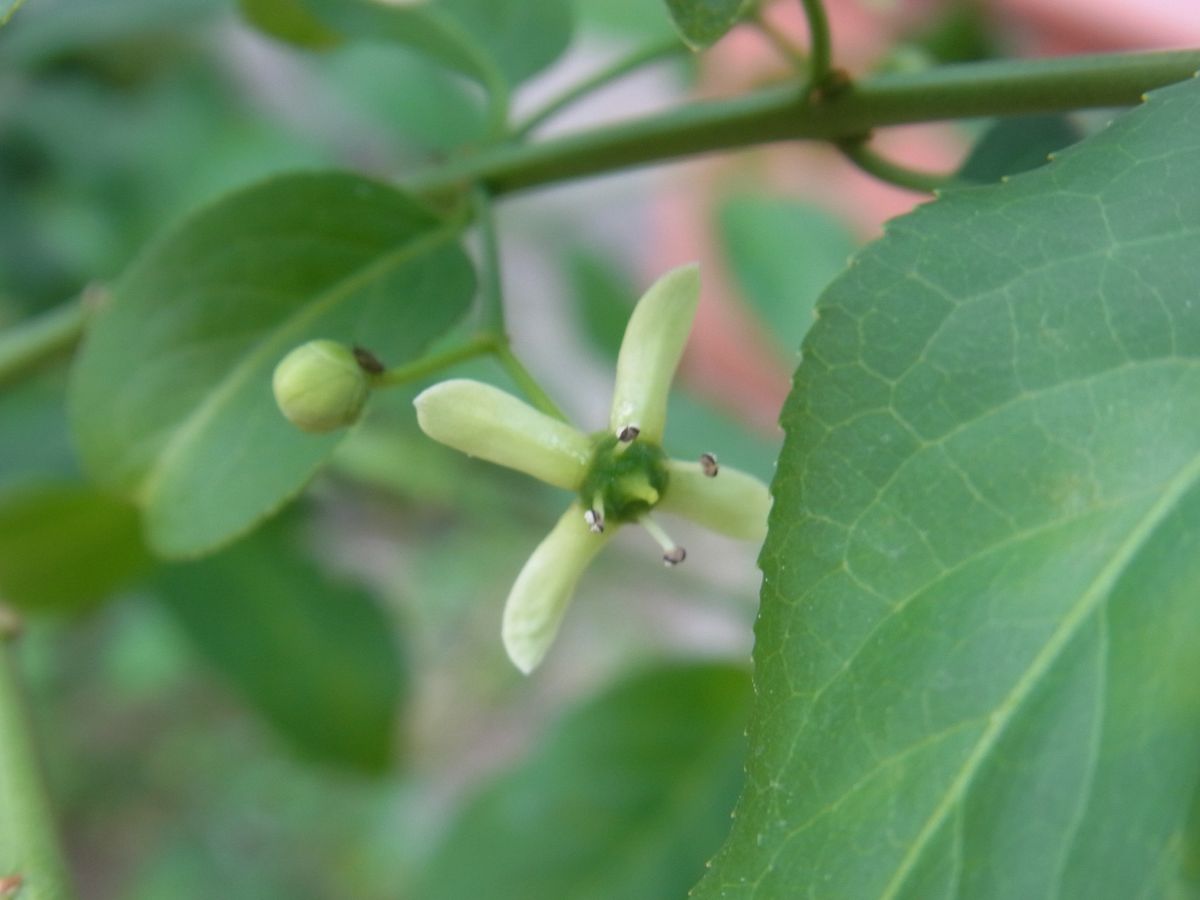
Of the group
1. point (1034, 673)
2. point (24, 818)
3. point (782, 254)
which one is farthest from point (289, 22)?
point (782, 254)

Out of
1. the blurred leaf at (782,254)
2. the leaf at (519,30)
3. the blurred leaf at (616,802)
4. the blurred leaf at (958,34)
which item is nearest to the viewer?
the leaf at (519,30)

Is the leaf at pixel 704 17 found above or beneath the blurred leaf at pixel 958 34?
beneath

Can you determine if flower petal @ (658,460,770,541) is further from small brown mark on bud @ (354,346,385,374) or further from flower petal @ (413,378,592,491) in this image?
small brown mark on bud @ (354,346,385,374)

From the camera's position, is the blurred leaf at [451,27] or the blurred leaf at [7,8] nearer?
the blurred leaf at [7,8]

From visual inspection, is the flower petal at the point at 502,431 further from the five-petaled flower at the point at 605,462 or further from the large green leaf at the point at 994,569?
the large green leaf at the point at 994,569

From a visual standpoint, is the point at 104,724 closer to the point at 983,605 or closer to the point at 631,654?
the point at 631,654

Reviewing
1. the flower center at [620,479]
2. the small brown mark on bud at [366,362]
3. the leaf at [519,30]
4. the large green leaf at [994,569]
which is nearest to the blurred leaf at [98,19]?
the leaf at [519,30]

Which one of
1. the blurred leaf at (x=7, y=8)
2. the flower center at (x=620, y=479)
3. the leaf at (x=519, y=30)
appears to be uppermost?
the leaf at (x=519, y=30)
